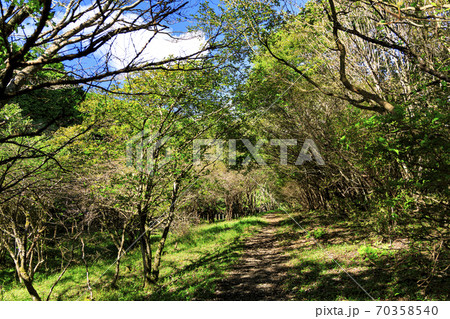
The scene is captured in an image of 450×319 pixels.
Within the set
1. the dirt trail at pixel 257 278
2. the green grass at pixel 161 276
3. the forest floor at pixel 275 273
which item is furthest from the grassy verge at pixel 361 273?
the green grass at pixel 161 276

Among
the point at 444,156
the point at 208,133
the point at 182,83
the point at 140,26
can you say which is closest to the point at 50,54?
the point at 140,26

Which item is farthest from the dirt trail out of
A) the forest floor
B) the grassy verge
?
the grassy verge

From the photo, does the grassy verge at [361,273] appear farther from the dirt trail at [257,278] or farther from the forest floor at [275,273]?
the dirt trail at [257,278]

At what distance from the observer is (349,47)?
7.01 meters

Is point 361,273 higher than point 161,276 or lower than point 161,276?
higher

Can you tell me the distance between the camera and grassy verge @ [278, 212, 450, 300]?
16.1ft

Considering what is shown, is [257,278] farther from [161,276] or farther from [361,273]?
[161,276]

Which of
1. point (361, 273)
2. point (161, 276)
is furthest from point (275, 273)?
point (161, 276)

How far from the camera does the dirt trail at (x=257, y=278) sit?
6.82 metres

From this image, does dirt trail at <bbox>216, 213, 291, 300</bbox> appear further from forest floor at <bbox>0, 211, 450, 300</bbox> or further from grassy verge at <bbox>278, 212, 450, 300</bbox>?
grassy verge at <bbox>278, 212, 450, 300</bbox>

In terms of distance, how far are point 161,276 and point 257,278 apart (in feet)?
14.0

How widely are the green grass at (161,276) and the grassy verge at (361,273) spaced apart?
273cm

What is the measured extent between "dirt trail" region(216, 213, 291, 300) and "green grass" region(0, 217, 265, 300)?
44cm

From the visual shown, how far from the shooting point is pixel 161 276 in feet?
33.9
